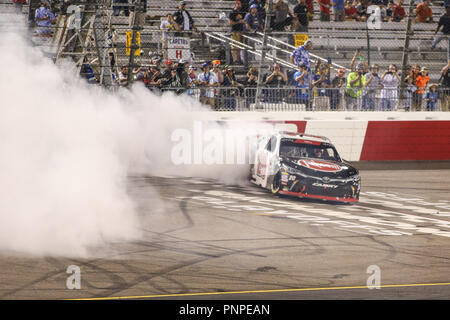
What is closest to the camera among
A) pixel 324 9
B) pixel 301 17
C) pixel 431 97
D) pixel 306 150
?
pixel 306 150

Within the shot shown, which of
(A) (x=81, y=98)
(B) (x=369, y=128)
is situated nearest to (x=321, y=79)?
(B) (x=369, y=128)

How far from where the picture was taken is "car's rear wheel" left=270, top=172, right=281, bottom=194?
13.9m

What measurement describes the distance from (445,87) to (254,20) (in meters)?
4.93

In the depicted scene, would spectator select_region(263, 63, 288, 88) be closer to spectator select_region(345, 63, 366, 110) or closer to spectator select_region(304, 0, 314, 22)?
spectator select_region(345, 63, 366, 110)

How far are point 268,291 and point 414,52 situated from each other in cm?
1284

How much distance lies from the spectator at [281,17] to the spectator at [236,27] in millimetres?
748

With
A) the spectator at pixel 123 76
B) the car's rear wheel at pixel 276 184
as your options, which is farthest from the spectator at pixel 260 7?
the car's rear wheel at pixel 276 184

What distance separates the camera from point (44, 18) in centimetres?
1477

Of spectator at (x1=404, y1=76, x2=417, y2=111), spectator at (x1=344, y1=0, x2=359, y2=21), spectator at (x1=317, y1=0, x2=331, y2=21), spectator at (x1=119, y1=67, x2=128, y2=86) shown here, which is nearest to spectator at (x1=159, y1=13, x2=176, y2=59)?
spectator at (x1=119, y1=67, x2=128, y2=86)

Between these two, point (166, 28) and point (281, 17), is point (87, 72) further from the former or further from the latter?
point (281, 17)

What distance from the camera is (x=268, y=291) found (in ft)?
25.2

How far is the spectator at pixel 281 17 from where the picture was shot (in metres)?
17.8

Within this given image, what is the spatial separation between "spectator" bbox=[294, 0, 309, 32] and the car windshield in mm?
4325

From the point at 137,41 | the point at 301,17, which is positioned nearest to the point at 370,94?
the point at 301,17
